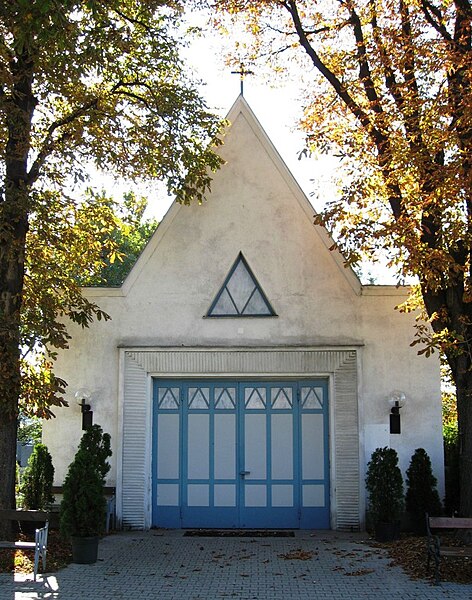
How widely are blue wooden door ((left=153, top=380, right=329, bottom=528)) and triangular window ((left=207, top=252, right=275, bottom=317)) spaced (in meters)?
1.33

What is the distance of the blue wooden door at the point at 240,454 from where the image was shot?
567 inches

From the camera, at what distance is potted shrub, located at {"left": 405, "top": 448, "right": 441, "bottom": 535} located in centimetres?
1362

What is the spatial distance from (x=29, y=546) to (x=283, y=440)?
577 centimetres

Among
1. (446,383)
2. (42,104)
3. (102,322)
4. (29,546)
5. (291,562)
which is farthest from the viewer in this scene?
(446,383)

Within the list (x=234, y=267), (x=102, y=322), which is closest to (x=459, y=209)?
(x=234, y=267)

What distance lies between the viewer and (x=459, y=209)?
39.9ft

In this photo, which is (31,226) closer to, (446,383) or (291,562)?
(291,562)

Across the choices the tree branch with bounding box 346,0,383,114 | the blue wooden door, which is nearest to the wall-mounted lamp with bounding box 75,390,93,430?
the blue wooden door

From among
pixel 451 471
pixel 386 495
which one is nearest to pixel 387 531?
pixel 386 495

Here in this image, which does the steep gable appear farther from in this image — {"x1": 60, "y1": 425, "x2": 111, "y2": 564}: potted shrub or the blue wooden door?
{"x1": 60, "y1": 425, "x2": 111, "y2": 564}: potted shrub

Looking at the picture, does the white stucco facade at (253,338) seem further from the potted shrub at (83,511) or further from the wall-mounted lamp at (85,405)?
the potted shrub at (83,511)

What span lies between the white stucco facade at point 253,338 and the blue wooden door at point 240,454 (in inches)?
7.9

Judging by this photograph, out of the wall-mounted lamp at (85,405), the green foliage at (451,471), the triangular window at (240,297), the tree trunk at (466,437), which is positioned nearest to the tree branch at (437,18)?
the triangular window at (240,297)

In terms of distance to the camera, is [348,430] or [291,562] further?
[348,430]
